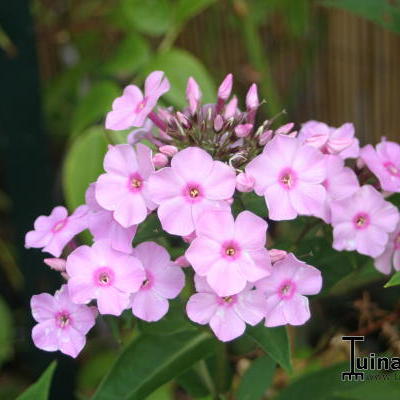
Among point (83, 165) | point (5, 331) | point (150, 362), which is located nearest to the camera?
point (150, 362)

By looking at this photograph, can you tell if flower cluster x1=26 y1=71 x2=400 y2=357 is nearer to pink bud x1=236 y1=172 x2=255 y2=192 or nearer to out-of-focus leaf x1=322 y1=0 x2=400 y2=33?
pink bud x1=236 y1=172 x2=255 y2=192

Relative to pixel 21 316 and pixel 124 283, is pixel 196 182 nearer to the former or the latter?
pixel 124 283

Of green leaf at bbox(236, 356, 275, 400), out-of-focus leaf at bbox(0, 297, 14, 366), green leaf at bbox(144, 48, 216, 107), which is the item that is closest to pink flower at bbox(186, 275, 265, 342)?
green leaf at bbox(236, 356, 275, 400)

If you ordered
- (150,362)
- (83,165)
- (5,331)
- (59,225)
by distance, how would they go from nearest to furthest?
(59,225), (150,362), (83,165), (5,331)

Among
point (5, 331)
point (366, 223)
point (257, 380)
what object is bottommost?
point (5, 331)

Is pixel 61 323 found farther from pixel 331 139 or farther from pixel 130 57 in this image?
pixel 130 57

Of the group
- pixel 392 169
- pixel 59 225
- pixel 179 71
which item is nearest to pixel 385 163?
pixel 392 169

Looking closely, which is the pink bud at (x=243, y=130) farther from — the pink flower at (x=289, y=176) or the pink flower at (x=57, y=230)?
the pink flower at (x=57, y=230)
